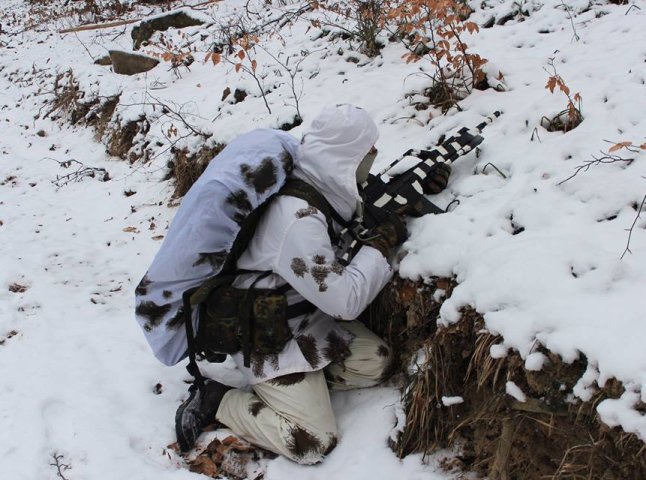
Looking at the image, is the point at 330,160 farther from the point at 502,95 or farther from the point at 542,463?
the point at 502,95

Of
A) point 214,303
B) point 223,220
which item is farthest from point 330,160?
point 214,303

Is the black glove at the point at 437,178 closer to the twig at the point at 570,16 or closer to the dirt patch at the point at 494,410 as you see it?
the dirt patch at the point at 494,410

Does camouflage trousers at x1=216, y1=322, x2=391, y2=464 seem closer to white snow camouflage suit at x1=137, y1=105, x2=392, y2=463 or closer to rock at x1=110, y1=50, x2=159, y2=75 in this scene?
white snow camouflage suit at x1=137, y1=105, x2=392, y2=463

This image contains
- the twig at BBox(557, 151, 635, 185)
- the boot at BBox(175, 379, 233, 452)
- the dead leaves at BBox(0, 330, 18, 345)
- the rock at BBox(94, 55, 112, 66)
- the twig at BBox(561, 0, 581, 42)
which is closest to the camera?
the twig at BBox(557, 151, 635, 185)

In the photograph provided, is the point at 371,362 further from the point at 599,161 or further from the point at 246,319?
the point at 599,161

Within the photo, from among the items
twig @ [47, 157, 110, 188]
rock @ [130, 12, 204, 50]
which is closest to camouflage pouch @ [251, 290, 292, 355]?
twig @ [47, 157, 110, 188]

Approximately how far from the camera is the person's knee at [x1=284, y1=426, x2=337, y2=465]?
2.83m

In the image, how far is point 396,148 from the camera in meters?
4.12

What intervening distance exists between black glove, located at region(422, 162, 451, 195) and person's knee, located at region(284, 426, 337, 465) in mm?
1687

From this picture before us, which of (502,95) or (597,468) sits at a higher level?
(502,95)

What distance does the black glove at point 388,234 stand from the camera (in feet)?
9.93

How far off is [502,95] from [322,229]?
86.8 inches

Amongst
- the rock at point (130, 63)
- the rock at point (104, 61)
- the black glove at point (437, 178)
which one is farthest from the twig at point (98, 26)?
the black glove at point (437, 178)

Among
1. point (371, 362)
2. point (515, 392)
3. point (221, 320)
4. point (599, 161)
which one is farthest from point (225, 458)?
point (599, 161)
